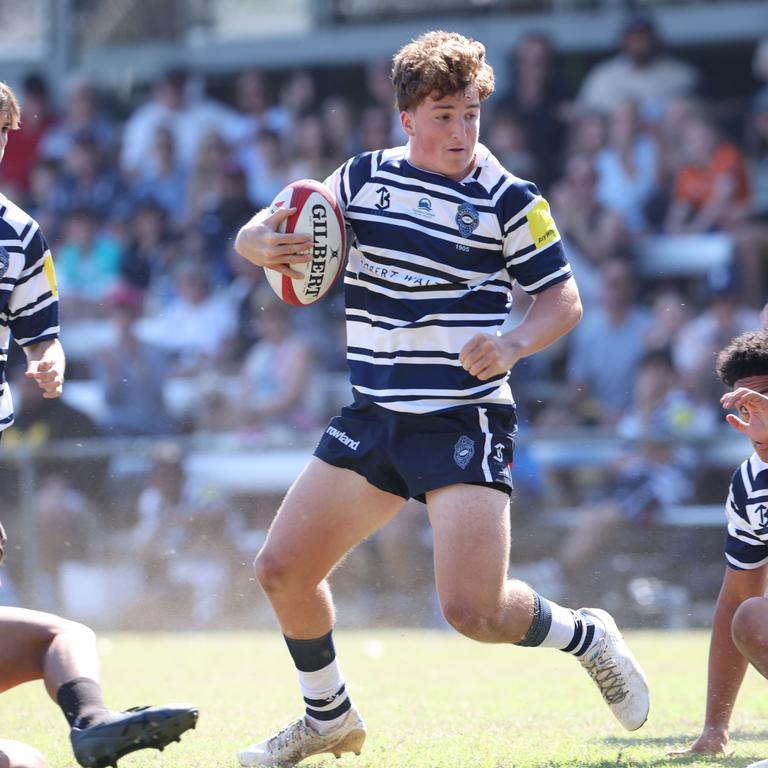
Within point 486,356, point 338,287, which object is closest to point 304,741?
point 486,356

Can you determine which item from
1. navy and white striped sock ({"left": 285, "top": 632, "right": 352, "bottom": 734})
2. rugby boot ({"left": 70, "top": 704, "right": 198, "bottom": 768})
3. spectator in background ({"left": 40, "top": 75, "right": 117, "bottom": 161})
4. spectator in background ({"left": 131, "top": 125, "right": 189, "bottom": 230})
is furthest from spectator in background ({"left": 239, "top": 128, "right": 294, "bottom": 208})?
rugby boot ({"left": 70, "top": 704, "right": 198, "bottom": 768})

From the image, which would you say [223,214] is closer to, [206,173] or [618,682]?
[206,173]

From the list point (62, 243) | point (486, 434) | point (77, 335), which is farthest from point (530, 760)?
point (62, 243)

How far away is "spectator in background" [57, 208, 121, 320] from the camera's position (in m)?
12.0

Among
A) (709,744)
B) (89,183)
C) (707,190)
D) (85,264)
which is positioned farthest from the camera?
(89,183)

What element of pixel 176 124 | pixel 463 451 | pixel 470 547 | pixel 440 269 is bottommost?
pixel 470 547

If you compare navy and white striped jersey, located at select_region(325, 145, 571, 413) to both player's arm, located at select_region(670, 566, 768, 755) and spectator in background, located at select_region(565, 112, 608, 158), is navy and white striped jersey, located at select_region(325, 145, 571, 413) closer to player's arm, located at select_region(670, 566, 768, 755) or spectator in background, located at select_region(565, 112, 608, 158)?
player's arm, located at select_region(670, 566, 768, 755)

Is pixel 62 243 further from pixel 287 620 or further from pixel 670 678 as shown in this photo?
pixel 287 620

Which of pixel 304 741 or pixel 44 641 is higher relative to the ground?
pixel 44 641

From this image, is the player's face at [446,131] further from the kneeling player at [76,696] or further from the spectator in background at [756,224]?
the spectator in background at [756,224]

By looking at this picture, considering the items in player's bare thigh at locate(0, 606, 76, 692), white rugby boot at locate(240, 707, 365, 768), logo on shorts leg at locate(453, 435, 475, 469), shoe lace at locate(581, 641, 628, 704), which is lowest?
white rugby boot at locate(240, 707, 365, 768)

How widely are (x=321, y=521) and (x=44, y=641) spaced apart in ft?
3.14

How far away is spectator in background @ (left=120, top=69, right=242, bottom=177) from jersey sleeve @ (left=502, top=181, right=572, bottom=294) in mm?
8804

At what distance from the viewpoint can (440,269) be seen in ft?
14.3
